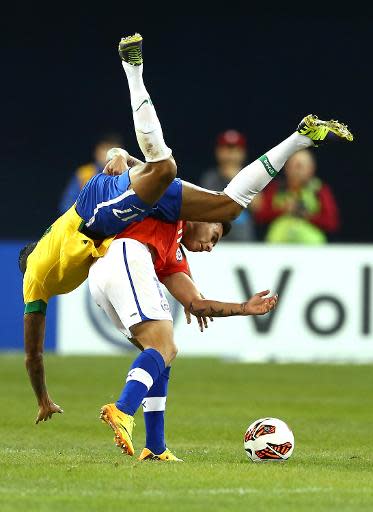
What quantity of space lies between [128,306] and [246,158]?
44.8ft

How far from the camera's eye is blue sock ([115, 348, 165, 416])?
308 inches

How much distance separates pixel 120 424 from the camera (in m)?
7.62

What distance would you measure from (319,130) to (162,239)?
1152 millimetres

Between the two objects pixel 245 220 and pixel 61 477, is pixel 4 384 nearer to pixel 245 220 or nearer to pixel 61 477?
A: pixel 245 220

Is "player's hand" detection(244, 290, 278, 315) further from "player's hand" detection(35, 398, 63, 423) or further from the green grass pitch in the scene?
"player's hand" detection(35, 398, 63, 423)

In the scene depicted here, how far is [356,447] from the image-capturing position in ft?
31.1

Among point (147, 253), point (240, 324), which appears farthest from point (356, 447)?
point (240, 324)

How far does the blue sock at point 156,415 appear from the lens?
27.7 feet

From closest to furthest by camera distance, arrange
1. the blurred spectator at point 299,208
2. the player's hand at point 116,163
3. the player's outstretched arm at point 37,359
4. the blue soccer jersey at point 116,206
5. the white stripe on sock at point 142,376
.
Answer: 1. the white stripe on sock at point 142,376
2. the blue soccer jersey at point 116,206
3. the player's outstretched arm at point 37,359
4. the player's hand at point 116,163
5. the blurred spectator at point 299,208

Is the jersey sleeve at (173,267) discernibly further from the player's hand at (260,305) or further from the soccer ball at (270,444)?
the soccer ball at (270,444)

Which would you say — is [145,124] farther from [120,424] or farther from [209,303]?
[120,424]

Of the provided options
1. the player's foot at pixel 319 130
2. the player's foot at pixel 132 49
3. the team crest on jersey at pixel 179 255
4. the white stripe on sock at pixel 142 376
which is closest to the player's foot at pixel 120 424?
the white stripe on sock at pixel 142 376

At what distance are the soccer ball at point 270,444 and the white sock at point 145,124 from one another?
5.54 feet

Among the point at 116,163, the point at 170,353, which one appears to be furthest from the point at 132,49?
the point at 170,353
